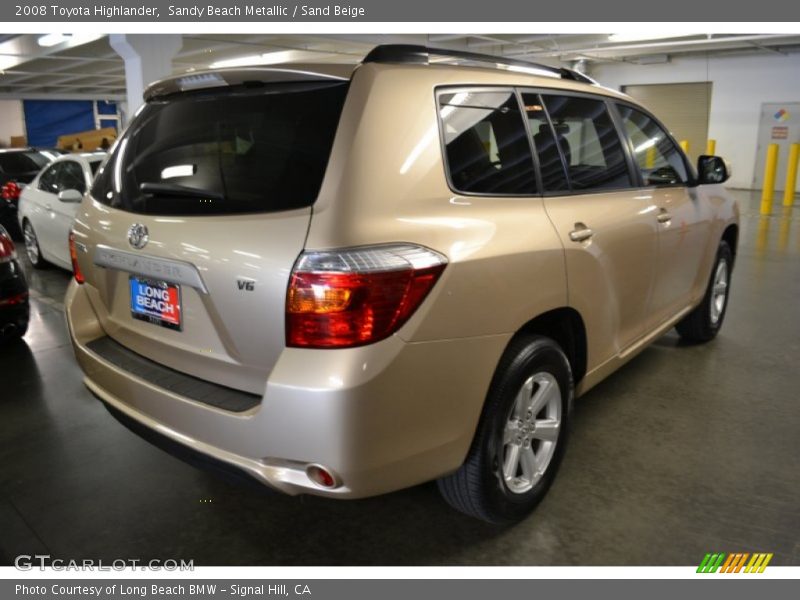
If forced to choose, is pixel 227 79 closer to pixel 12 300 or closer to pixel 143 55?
pixel 12 300

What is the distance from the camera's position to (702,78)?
17766 mm

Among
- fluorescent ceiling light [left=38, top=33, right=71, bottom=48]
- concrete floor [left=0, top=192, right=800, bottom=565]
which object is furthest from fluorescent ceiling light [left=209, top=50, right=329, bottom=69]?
concrete floor [left=0, top=192, right=800, bottom=565]

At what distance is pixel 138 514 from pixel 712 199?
3529mm

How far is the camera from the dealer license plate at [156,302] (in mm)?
2049

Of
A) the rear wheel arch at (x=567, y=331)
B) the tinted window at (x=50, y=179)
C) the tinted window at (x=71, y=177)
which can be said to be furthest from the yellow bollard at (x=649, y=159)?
the tinted window at (x=50, y=179)

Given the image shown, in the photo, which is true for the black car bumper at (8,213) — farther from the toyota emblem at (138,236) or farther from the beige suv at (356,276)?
the toyota emblem at (138,236)

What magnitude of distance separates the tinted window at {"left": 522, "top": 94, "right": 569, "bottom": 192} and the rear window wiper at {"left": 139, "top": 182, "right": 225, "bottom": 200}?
1.20 m

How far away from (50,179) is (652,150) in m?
5.97

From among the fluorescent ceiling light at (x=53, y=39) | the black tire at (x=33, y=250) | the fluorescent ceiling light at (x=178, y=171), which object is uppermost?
the fluorescent ceiling light at (x=53, y=39)

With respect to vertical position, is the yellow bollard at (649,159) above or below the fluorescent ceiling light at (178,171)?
below

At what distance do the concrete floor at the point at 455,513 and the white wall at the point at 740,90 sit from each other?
15609 millimetres

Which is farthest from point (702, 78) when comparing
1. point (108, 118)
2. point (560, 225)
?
point (108, 118)

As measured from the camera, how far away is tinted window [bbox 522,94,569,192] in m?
2.44

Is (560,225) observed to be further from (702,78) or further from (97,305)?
(702,78)
